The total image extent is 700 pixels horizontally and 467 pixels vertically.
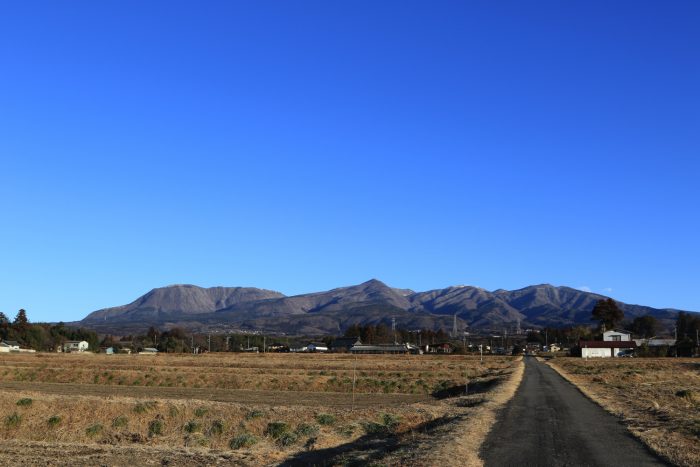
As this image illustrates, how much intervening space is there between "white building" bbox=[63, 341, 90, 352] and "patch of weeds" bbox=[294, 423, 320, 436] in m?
165

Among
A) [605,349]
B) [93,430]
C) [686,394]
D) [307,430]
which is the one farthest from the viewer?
[605,349]

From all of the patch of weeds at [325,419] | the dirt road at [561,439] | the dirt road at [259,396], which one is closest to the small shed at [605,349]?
the dirt road at [259,396]

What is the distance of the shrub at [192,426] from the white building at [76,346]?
161218mm

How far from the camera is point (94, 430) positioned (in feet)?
89.0

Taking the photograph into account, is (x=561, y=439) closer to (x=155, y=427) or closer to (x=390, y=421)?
(x=390, y=421)

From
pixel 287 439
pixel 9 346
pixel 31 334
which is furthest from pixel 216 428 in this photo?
pixel 31 334

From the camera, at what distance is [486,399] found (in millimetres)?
35281

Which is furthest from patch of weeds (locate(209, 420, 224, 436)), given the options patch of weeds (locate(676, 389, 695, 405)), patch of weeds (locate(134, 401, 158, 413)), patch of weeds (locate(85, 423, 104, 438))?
patch of weeds (locate(676, 389, 695, 405))

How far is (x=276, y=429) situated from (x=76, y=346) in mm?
171891

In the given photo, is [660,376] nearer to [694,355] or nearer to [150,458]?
[150,458]

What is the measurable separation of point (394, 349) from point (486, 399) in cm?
15158

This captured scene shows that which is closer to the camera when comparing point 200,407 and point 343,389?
point 200,407

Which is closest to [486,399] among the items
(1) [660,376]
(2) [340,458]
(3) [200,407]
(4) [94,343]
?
(3) [200,407]

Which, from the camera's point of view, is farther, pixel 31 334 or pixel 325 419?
pixel 31 334
